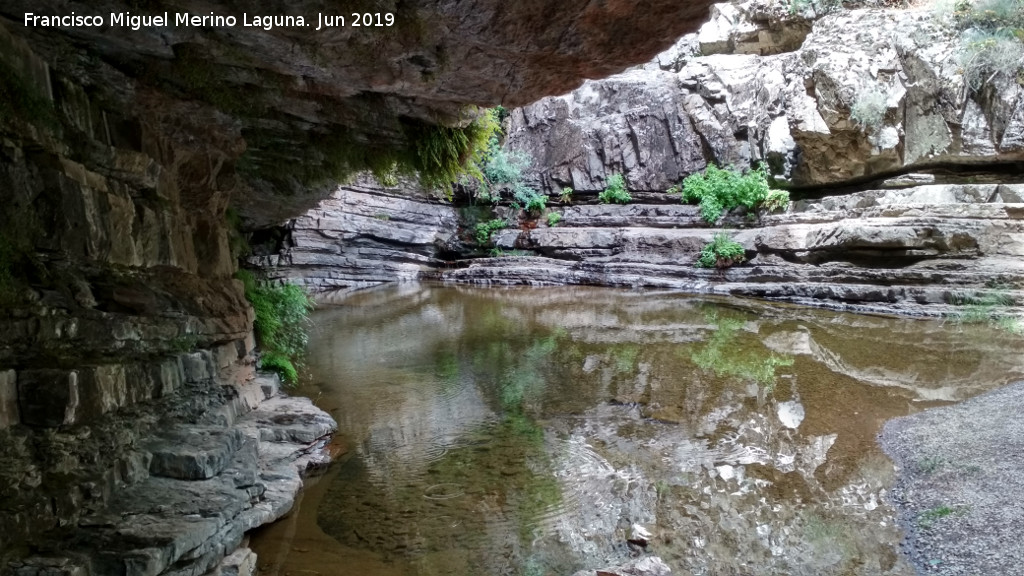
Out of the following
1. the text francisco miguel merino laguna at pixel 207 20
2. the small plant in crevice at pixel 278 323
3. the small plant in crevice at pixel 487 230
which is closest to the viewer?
the text francisco miguel merino laguna at pixel 207 20

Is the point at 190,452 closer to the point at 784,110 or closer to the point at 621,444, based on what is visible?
the point at 621,444

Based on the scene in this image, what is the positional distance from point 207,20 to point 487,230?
62.1ft

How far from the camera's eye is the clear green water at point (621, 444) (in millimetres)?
A: 3746

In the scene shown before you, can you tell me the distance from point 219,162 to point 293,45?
2.51 m

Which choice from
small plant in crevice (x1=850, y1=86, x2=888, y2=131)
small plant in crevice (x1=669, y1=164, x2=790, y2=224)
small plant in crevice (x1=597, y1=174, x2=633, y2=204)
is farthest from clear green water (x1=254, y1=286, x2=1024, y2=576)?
small plant in crevice (x1=597, y1=174, x2=633, y2=204)

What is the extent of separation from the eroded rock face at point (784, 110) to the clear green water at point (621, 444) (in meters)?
5.78

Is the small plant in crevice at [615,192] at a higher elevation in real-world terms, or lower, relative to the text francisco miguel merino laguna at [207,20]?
higher

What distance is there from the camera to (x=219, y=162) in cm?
560

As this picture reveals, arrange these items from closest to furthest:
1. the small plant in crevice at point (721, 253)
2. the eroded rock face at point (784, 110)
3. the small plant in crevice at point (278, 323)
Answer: the small plant in crevice at point (278, 323) → the eroded rock face at point (784, 110) → the small plant in crevice at point (721, 253)

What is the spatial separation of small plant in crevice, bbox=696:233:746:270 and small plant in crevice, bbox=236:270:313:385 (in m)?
11.9

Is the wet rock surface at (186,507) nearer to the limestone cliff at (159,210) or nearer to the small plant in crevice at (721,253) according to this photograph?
the limestone cliff at (159,210)

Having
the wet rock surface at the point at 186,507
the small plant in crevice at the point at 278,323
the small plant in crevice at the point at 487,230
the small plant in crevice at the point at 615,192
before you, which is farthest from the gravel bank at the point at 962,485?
the small plant in crevice at the point at 487,230

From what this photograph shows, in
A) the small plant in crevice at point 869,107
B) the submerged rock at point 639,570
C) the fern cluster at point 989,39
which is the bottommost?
the submerged rock at point 639,570

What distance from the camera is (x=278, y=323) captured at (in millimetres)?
7566
